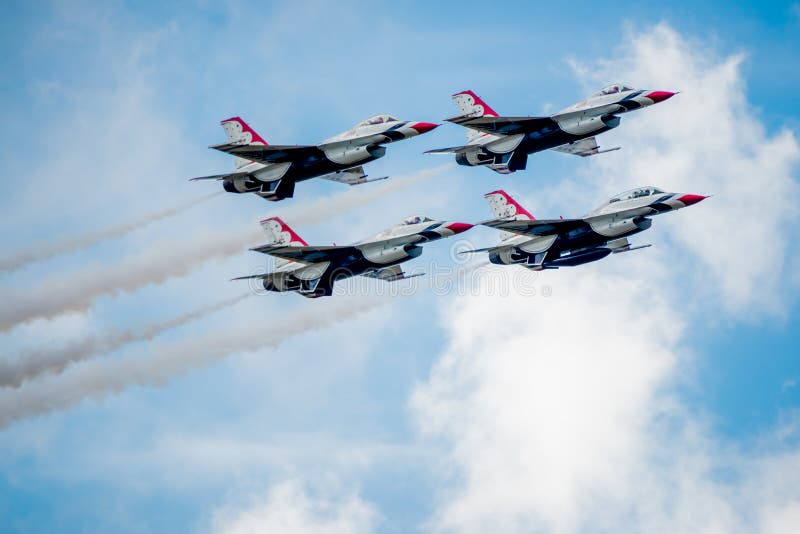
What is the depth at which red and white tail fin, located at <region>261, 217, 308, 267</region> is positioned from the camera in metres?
113

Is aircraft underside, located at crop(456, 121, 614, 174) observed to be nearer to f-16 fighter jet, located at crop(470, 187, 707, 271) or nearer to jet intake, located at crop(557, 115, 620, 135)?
jet intake, located at crop(557, 115, 620, 135)

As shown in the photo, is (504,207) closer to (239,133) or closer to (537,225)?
(537,225)

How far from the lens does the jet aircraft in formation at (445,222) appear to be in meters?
109

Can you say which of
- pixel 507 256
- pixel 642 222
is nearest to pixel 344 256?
pixel 507 256

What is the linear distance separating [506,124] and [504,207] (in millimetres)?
6717

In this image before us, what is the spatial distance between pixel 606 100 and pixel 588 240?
28.6 ft

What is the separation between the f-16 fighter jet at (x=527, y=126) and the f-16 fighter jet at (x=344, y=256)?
664cm

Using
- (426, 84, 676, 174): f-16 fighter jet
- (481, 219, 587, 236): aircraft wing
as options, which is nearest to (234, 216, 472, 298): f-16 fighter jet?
(481, 219, 587, 236): aircraft wing

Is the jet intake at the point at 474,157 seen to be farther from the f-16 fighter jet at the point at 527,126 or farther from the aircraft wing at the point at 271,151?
the aircraft wing at the point at 271,151

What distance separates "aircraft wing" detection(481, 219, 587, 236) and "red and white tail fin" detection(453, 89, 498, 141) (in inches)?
261

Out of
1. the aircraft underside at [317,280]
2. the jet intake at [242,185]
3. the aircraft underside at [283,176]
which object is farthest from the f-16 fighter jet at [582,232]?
the jet intake at [242,185]

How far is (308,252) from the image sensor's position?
359 ft

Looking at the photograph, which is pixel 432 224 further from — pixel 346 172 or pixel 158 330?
pixel 158 330

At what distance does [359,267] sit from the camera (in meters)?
110
